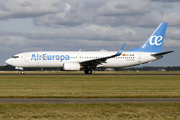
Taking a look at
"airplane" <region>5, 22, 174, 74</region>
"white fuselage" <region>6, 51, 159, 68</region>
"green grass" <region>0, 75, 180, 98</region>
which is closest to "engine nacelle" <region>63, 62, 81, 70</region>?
"airplane" <region>5, 22, 174, 74</region>

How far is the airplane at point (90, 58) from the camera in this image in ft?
154

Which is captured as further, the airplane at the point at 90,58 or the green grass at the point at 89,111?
the airplane at the point at 90,58

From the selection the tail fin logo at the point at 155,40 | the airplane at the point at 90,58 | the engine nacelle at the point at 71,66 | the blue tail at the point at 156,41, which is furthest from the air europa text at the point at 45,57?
the tail fin logo at the point at 155,40

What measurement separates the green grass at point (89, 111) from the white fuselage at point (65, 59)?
34374 millimetres

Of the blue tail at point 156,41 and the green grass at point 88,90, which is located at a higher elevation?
the blue tail at point 156,41

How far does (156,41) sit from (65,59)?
18198mm

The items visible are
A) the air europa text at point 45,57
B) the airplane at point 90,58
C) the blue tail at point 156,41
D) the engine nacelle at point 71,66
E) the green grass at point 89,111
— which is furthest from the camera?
the blue tail at point 156,41

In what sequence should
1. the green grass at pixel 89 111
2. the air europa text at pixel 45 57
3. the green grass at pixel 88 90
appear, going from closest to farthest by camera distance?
the green grass at pixel 89 111
the green grass at pixel 88 90
the air europa text at pixel 45 57

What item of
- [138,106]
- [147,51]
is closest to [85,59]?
[147,51]

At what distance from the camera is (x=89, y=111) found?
39.1ft

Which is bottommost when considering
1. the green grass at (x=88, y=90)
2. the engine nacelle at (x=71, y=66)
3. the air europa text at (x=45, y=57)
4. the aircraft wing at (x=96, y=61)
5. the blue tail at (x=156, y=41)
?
the green grass at (x=88, y=90)

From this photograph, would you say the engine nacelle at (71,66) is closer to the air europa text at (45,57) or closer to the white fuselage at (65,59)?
the white fuselage at (65,59)

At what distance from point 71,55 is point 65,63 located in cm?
267

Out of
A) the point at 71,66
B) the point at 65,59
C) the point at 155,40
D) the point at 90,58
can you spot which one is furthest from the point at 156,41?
the point at 65,59
